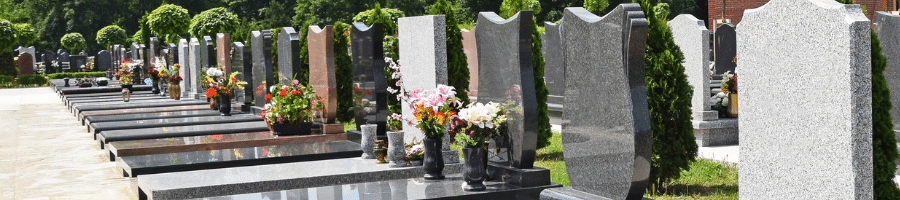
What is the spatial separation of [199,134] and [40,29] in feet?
170

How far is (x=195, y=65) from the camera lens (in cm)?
2134

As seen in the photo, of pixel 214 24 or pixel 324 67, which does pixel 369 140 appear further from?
pixel 214 24

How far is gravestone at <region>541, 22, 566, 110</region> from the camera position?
15.2 meters

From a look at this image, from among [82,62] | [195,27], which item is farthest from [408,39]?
[82,62]

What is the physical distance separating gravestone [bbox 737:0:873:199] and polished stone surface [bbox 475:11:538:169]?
2.49 m

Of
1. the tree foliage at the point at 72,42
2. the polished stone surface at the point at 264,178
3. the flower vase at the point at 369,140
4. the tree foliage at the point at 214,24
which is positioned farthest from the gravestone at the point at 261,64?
the tree foliage at the point at 72,42

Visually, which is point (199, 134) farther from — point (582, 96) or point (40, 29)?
point (40, 29)

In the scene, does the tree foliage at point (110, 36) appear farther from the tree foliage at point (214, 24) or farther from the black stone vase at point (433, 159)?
the black stone vase at point (433, 159)

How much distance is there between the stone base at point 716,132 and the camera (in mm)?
12344

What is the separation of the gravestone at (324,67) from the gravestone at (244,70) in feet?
12.8

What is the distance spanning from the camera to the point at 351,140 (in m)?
11.8

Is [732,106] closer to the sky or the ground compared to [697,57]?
closer to the ground

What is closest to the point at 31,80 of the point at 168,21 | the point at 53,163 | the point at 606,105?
the point at 168,21

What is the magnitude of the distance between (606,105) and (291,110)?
6921 mm
